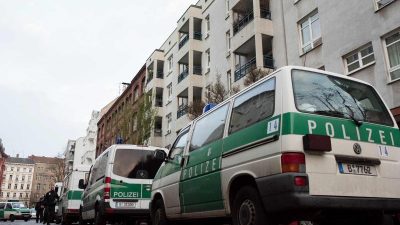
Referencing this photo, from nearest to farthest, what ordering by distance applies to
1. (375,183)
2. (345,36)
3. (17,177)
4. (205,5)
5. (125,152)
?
(375,183)
(125,152)
(345,36)
(205,5)
(17,177)

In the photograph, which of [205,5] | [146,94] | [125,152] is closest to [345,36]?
[125,152]

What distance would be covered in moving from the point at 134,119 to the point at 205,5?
1037cm

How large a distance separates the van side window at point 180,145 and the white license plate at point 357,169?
11.1 feet

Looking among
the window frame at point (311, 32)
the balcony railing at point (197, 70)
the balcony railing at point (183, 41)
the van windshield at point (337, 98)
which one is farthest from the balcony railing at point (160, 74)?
the van windshield at point (337, 98)

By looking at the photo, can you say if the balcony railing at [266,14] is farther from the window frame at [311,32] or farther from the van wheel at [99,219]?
the van wheel at [99,219]

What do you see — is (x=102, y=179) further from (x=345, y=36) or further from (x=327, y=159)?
(x=345, y=36)

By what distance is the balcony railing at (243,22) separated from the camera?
907 inches

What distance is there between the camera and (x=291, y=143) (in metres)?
4.52

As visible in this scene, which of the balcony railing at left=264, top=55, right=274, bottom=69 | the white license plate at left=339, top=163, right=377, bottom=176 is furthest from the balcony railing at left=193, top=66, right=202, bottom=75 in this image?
the white license plate at left=339, top=163, right=377, bottom=176

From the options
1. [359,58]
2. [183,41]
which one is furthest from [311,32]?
[183,41]

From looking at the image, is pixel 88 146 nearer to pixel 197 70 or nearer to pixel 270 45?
pixel 197 70

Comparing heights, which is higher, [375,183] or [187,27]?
[187,27]

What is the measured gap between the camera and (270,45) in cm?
2236

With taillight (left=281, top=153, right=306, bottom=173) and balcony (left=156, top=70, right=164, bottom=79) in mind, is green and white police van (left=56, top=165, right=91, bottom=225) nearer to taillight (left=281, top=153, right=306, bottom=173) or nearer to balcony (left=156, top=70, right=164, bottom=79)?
taillight (left=281, top=153, right=306, bottom=173)
